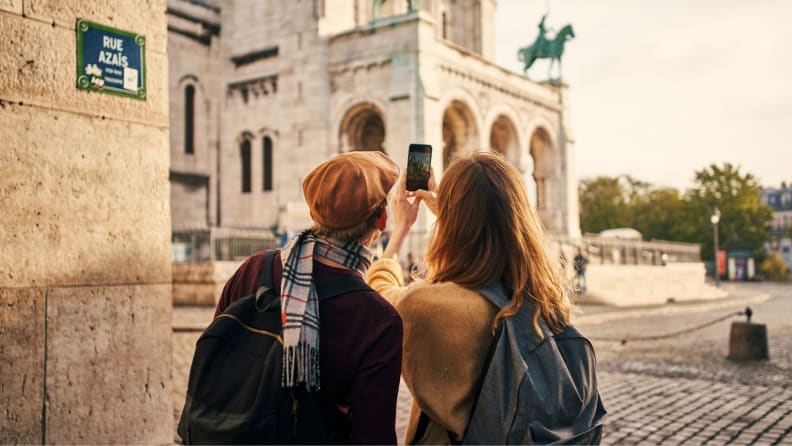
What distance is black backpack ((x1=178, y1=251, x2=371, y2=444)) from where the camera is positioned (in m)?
1.98

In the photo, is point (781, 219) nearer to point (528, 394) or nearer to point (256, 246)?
point (256, 246)

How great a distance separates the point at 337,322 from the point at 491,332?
511mm

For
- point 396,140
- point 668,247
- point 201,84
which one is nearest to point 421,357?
point 396,140

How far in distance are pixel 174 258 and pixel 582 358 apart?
2044 centimetres

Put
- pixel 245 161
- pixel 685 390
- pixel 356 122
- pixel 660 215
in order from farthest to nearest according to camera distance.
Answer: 1. pixel 660 215
2. pixel 245 161
3. pixel 356 122
4. pixel 685 390

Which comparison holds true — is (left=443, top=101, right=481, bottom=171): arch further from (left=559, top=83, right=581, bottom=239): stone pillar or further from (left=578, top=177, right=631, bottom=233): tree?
(left=578, top=177, right=631, bottom=233): tree

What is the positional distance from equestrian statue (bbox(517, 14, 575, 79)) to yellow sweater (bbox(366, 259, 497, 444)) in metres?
33.0

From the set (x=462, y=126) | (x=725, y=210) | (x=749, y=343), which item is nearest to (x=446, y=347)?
(x=749, y=343)

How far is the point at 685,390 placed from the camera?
8.00 metres

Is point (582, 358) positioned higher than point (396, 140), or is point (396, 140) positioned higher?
point (396, 140)

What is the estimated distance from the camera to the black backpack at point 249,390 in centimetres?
198

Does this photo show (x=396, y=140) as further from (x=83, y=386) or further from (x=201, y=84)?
(x=83, y=386)

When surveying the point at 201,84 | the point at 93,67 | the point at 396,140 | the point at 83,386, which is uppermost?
the point at 201,84

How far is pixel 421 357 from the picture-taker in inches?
90.7
